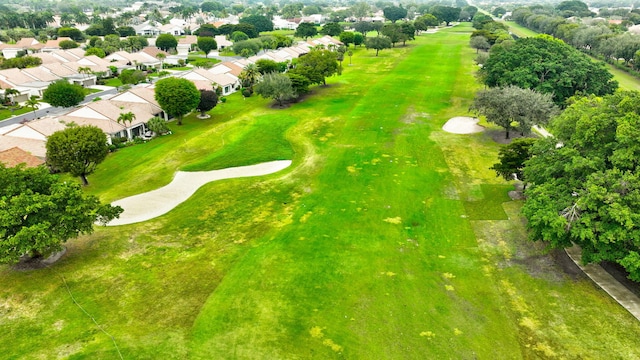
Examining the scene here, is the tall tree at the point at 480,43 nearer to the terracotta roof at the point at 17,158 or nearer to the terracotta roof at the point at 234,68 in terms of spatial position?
the terracotta roof at the point at 234,68

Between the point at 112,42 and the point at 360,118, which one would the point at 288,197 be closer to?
the point at 360,118

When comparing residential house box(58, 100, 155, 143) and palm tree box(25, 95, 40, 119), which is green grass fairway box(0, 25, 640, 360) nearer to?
residential house box(58, 100, 155, 143)

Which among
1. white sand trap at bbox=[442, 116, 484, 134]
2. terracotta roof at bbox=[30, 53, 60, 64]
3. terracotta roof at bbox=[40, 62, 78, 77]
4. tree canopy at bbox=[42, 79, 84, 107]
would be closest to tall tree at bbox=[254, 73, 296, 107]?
white sand trap at bbox=[442, 116, 484, 134]

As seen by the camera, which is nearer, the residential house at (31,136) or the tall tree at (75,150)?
the tall tree at (75,150)

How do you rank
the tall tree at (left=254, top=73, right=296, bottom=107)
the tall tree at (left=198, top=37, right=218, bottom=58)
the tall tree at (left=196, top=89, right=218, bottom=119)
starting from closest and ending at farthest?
the tall tree at (left=196, top=89, right=218, bottom=119), the tall tree at (left=254, top=73, right=296, bottom=107), the tall tree at (left=198, top=37, right=218, bottom=58)

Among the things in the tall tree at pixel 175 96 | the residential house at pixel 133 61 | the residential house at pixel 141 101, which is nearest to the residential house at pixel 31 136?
the residential house at pixel 141 101
